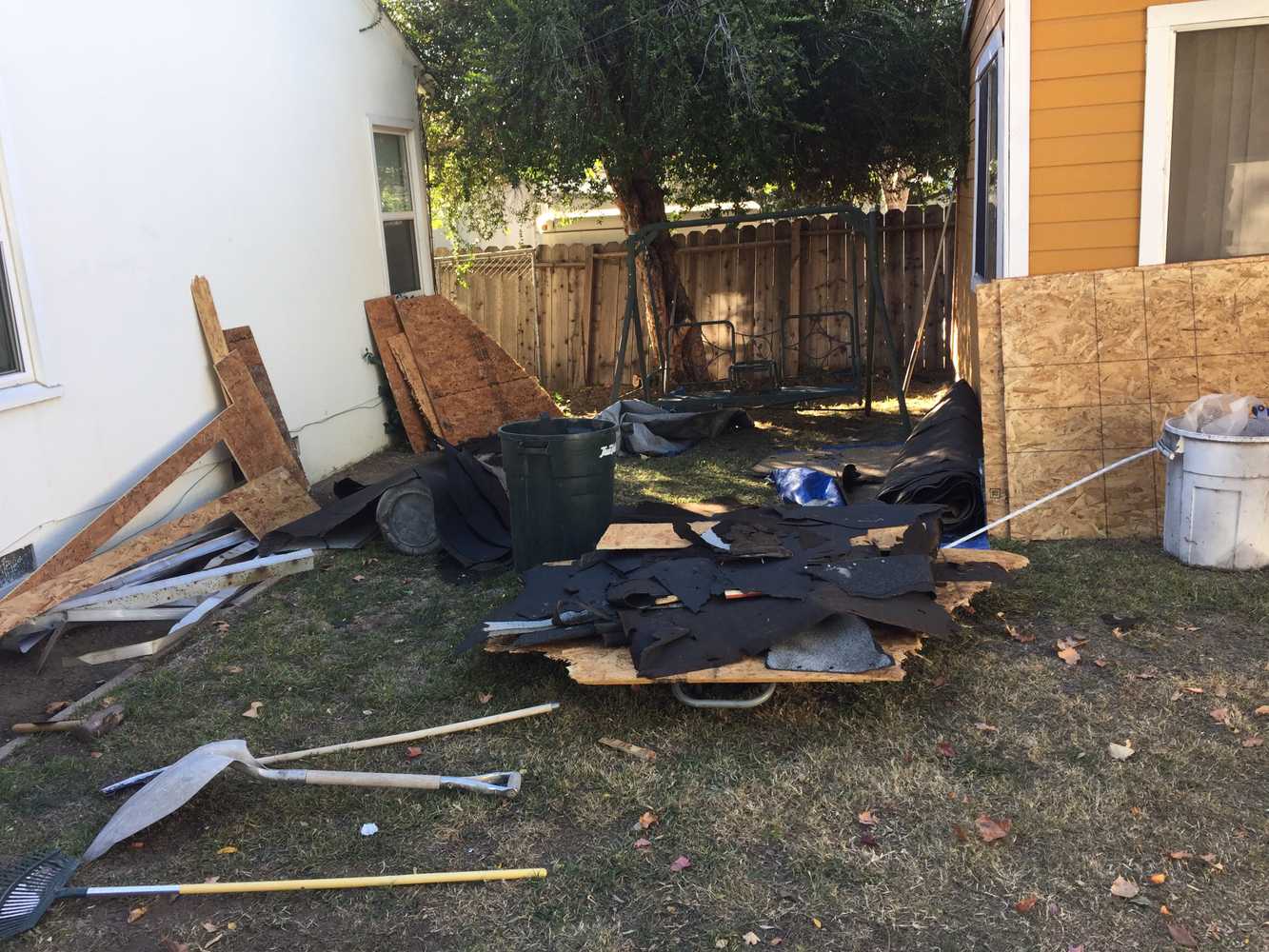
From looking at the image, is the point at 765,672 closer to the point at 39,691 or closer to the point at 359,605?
the point at 359,605

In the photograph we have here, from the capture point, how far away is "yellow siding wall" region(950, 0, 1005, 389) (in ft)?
25.2

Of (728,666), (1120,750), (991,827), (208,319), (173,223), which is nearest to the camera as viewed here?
(991,827)

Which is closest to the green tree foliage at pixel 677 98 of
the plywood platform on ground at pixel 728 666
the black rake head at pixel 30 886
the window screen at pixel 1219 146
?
the window screen at pixel 1219 146

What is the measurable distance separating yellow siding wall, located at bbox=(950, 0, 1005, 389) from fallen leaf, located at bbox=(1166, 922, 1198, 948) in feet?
16.8

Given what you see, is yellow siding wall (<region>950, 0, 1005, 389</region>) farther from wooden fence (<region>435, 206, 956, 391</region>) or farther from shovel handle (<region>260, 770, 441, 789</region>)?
shovel handle (<region>260, 770, 441, 789</region>)

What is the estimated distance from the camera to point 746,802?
342 centimetres

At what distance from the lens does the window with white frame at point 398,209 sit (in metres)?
9.95

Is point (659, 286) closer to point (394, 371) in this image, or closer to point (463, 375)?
point (463, 375)

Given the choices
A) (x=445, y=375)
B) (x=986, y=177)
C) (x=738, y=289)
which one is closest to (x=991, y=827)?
(x=986, y=177)

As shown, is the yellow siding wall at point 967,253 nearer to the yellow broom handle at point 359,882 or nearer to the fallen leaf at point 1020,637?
the fallen leaf at point 1020,637

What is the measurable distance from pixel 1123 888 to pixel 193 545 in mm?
5263

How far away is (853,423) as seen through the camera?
9750mm

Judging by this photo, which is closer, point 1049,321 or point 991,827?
point 991,827

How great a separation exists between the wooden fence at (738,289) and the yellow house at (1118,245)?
5159 millimetres
